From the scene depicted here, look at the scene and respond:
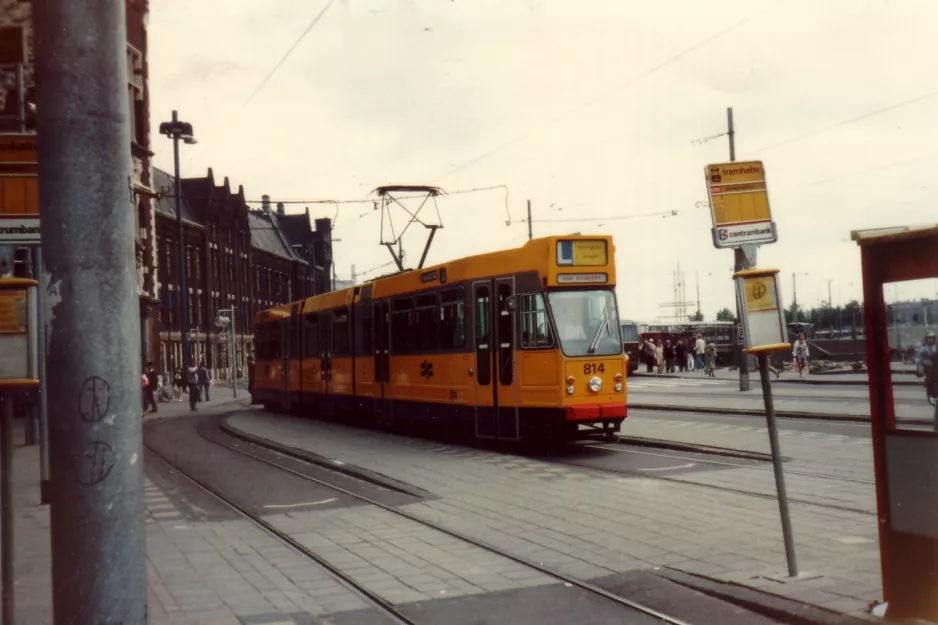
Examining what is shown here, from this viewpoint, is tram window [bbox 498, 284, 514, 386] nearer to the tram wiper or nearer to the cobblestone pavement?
the tram wiper

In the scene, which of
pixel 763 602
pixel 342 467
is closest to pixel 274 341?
pixel 342 467

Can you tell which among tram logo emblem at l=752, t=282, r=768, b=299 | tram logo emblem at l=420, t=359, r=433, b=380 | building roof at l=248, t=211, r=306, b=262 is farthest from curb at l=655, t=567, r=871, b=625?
building roof at l=248, t=211, r=306, b=262

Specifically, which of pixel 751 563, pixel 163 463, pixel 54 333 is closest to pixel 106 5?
pixel 54 333

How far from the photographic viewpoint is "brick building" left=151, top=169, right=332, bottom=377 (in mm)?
66188

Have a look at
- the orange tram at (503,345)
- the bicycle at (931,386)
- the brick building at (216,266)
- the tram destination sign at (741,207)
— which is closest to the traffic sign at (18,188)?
the tram destination sign at (741,207)

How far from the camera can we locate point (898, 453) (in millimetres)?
5691

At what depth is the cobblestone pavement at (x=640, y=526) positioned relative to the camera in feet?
23.4

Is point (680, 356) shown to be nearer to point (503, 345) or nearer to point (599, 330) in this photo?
point (503, 345)

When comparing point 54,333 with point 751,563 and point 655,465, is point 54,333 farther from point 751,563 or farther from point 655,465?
point 655,465

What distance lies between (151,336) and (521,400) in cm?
3892

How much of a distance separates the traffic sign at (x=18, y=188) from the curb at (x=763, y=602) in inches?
178

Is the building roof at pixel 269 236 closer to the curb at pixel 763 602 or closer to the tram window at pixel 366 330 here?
the tram window at pixel 366 330

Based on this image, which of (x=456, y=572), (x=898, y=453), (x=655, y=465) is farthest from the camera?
(x=655, y=465)

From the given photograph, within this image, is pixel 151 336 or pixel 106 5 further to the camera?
pixel 151 336
